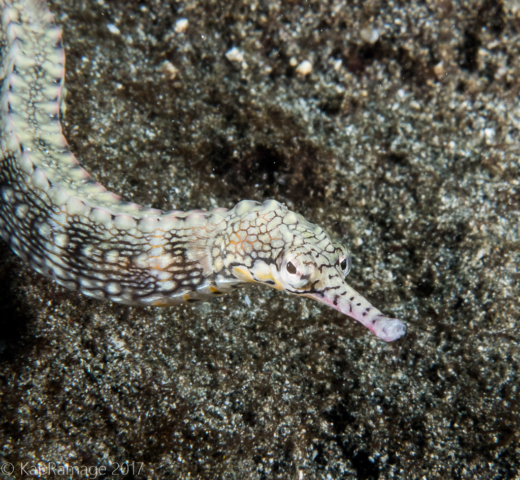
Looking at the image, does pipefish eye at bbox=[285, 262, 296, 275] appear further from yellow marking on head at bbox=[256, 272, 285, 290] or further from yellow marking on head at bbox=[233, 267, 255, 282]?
yellow marking on head at bbox=[233, 267, 255, 282]

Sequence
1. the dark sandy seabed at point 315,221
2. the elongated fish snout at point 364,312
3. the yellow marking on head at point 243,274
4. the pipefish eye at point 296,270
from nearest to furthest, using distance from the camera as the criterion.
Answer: the elongated fish snout at point 364,312
the pipefish eye at point 296,270
the yellow marking on head at point 243,274
the dark sandy seabed at point 315,221

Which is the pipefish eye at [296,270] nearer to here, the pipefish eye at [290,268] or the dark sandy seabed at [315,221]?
the pipefish eye at [290,268]

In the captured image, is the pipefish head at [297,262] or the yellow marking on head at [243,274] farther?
the yellow marking on head at [243,274]

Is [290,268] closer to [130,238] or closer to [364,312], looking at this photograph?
[364,312]

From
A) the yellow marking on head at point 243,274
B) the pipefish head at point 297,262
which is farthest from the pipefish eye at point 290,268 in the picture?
the yellow marking on head at point 243,274

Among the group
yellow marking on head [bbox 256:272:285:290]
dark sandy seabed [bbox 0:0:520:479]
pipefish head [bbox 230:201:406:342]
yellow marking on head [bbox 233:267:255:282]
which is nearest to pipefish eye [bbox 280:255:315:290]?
pipefish head [bbox 230:201:406:342]

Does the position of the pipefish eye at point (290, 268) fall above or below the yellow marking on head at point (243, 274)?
above
